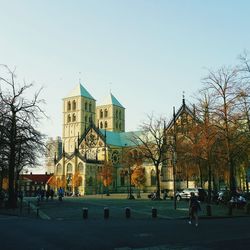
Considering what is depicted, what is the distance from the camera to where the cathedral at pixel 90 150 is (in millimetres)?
105625

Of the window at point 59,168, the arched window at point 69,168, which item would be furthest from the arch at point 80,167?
the window at point 59,168

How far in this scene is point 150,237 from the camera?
15172 millimetres

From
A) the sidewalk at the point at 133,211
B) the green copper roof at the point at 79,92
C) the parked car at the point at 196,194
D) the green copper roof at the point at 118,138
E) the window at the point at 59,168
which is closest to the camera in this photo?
the sidewalk at the point at 133,211

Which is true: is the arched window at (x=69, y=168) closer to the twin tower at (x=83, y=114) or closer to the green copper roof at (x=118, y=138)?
the twin tower at (x=83, y=114)

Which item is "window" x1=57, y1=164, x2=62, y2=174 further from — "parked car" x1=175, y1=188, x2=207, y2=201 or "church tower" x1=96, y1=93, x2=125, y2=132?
"parked car" x1=175, y1=188, x2=207, y2=201

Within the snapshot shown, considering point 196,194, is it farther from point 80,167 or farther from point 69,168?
point 69,168

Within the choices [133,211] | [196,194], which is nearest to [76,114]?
[196,194]

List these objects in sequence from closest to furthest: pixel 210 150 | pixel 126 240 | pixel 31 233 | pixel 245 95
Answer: pixel 126 240 → pixel 31 233 → pixel 245 95 → pixel 210 150

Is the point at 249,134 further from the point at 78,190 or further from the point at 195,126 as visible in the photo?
the point at 78,190

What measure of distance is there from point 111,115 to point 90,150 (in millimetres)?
27264

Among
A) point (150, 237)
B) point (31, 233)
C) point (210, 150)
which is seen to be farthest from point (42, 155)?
point (150, 237)

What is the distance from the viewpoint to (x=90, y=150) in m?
115

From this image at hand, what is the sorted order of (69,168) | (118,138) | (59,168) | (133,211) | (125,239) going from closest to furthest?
(125,239)
(133,211)
(69,168)
(59,168)
(118,138)

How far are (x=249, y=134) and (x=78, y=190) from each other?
77.9 metres
